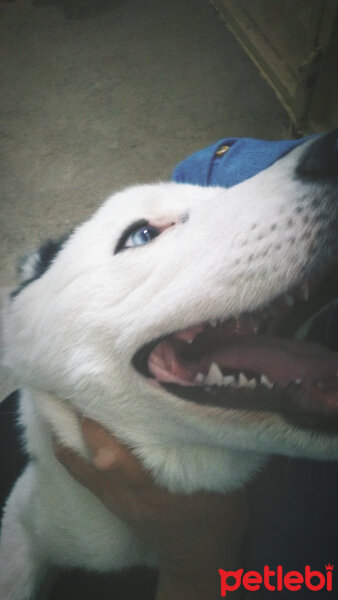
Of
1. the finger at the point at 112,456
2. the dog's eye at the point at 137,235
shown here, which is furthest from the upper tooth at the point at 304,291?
the finger at the point at 112,456

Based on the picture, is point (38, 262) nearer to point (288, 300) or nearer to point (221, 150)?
point (221, 150)

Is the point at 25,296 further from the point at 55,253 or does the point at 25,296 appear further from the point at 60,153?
the point at 60,153

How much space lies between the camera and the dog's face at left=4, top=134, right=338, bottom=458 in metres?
0.65

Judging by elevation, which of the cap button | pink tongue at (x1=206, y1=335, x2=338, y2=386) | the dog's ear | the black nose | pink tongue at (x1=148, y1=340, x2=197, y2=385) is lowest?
the cap button

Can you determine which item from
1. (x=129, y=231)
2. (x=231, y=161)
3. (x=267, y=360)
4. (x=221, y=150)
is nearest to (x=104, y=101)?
(x=221, y=150)

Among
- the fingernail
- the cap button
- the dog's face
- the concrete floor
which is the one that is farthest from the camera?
the concrete floor

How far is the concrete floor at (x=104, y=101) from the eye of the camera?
2137mm

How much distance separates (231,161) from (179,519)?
35.2 inches

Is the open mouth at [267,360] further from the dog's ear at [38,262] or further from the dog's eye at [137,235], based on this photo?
the dog's ear at [38,262]

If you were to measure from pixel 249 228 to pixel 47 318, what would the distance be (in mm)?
490

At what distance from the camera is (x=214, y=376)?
0.74 meters

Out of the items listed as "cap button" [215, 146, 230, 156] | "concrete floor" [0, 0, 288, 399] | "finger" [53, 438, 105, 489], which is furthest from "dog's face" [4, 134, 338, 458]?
"concrete floor" [0, 0, 288, 399]

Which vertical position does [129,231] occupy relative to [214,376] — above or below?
above

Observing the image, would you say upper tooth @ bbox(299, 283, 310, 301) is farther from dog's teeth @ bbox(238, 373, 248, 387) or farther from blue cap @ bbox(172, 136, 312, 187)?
blue cap @ bbox(172, 136, 312, 187)
